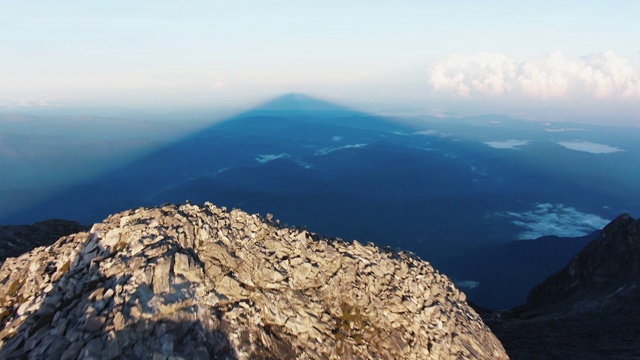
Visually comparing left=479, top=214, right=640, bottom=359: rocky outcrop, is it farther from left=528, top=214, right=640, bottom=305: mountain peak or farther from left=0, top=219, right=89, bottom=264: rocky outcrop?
left=0, top=219, right=89, bottom=264: rocky outcrop

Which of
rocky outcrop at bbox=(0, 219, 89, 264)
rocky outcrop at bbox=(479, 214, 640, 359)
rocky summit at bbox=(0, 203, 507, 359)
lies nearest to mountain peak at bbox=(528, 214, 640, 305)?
rocky outcrop at bbox=(479, 214, 640, 359)

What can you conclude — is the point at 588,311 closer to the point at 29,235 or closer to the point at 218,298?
the point at 218,298

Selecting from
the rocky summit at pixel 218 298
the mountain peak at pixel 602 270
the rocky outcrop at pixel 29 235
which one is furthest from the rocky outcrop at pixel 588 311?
the rocky outcrop at pixel 29 235

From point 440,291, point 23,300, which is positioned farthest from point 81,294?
point 440,291

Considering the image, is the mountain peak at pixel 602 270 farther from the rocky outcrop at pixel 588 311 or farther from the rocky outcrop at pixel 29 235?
the rocky outcrop at pixel 29 235

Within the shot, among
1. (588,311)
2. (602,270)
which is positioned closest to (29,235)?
(588,311)

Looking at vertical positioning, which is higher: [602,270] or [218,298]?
[218,298]
